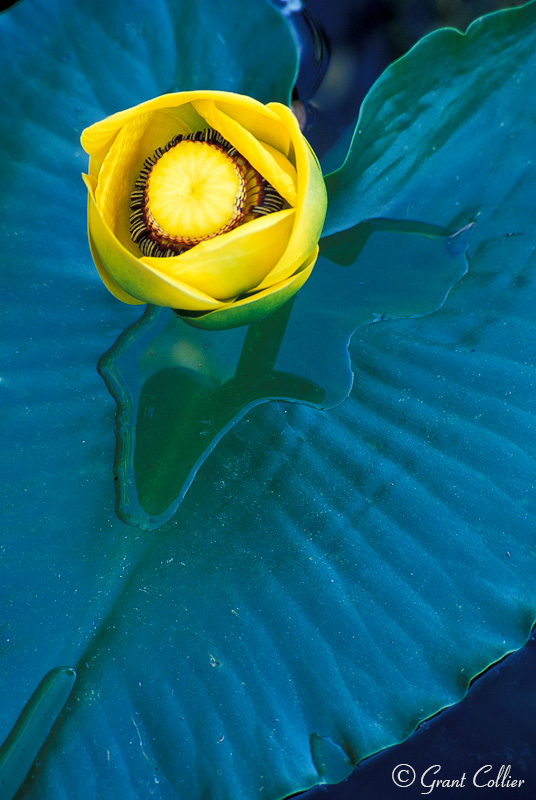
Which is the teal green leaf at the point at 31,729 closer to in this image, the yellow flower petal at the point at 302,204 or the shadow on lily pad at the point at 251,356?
the shadow on lily pad at the point at 251,356

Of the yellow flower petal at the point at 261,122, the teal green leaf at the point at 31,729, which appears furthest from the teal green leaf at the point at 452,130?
the teal green leaf at the point at 31,729

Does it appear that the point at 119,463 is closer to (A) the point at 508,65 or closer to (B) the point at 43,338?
(B) the point at 43,338

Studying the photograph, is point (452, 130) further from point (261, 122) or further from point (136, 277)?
point (136, 277)

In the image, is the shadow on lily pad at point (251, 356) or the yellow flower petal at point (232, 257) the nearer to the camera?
the yellow flower petal at point (232, 257)

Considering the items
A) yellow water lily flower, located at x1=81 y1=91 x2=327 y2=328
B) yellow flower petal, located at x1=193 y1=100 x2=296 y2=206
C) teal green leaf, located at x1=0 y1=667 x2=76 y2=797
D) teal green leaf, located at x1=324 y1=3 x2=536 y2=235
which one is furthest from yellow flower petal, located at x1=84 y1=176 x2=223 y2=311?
teal green leaf, located at x1=0 y1=667 x2=76 y2=797

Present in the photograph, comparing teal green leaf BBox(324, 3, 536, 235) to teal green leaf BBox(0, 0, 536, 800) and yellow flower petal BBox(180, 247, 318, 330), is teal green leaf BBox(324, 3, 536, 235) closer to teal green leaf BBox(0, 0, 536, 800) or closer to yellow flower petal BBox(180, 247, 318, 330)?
teal green leaf BBox(0, 0, 536, 800)
